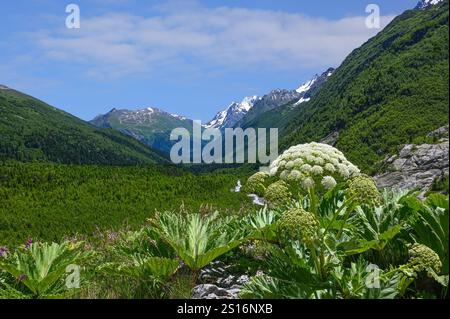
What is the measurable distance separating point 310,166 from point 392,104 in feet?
414

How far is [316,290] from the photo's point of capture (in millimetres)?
5453

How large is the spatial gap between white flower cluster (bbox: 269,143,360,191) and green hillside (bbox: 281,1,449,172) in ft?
236

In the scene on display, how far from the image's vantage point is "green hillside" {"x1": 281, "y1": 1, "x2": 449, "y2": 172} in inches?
4045

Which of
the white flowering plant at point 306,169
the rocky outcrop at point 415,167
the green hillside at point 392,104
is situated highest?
the green hillside at point 392,104

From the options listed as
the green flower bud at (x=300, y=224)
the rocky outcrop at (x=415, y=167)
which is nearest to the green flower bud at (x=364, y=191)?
the green flower bud at (x=300, y=224)

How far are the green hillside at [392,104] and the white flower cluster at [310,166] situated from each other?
71860mm

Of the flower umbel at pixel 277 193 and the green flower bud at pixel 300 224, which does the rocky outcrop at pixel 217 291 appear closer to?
the flower umbel at pixel 277 193

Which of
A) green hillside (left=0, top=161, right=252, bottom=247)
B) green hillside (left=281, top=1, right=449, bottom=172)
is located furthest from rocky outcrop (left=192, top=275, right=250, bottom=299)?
green hillside (left=281, top=1, right=449, bottom=172)

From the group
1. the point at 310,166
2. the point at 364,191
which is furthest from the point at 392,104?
the point at 364,191

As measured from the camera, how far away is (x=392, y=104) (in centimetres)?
12569

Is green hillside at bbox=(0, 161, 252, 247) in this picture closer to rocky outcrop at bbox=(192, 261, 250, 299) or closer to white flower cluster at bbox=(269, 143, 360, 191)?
rocky outcrop at bbox=(192, 261, 250, 299)

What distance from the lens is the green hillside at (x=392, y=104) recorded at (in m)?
103

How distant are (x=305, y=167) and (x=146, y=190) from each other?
38706 millimetres
